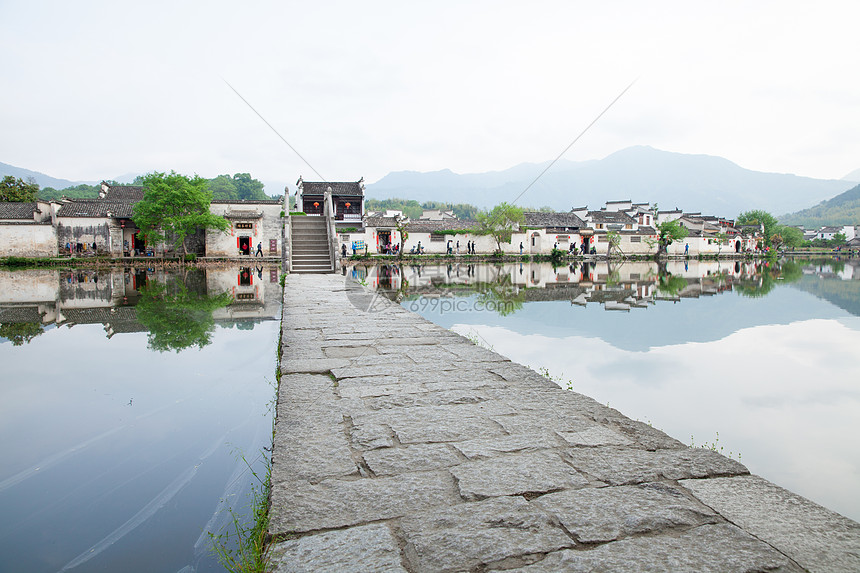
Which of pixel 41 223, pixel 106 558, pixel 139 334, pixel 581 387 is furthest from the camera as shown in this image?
pixel 41 223

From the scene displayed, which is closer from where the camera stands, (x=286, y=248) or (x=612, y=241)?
(x=286, y=248)

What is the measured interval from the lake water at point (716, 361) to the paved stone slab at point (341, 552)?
10.4ft

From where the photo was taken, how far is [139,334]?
7.06m

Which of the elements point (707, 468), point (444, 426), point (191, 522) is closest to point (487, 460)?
point (444, 426)

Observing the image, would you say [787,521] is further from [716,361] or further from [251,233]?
[251,233]

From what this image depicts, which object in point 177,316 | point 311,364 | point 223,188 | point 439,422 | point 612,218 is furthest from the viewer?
point 223,188

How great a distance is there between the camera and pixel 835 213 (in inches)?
4690

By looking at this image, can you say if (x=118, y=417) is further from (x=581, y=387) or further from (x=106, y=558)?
(x=581, y=387)

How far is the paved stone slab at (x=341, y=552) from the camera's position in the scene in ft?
5.03

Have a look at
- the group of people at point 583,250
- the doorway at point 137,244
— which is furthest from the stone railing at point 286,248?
the group of people at point 583,250

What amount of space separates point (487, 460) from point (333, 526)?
81cm

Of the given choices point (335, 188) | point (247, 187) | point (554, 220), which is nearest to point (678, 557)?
point (335, 188)

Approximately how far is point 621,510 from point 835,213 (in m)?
154

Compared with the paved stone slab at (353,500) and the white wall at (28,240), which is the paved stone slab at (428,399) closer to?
the paved stone slab at (353,500)
